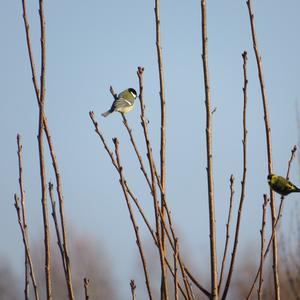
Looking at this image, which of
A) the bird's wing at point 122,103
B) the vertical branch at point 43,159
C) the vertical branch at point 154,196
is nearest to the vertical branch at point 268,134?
the vertical branch at point 154,196

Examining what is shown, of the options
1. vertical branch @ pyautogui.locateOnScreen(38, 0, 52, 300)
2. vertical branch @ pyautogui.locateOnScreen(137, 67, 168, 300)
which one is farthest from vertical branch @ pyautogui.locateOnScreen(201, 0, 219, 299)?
vertical branch @ pyautogui.locateOnScreen(38, 0, 52, 300)

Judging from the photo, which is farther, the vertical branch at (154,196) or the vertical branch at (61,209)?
the vertical branch at (61,209)

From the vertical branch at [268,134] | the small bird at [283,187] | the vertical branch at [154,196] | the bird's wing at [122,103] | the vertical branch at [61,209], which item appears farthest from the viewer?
the bird's wing at [122,103]

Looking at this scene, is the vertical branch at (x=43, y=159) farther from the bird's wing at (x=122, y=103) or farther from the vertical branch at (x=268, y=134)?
the bird's wing at (x=122, y=103)

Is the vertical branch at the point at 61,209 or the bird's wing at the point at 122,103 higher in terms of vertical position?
the bird's wing at the point at 122,103

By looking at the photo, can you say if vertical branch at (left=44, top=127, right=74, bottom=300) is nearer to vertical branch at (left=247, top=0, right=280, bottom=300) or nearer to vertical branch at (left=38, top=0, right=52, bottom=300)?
vertical branch at (left=38, top=0, right=52, bottom=300)

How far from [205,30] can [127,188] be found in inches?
A: 45.2

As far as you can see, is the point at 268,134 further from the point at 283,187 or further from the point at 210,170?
the point at 283,187

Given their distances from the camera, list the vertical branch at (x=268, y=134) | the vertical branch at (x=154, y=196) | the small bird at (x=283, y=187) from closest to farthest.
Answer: the vertical branch at (x=154, y=196) < the vertical branch at (x=268, y=134) < the small bird at (x=283, y=187)

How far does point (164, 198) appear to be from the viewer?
338cm

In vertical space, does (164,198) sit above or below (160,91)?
below

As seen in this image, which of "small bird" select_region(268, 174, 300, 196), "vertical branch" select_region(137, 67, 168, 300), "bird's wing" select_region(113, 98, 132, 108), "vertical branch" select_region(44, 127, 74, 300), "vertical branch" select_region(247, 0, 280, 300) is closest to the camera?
"vertical branch" select_region(137, 67, 168, 300)

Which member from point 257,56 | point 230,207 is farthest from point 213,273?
point 257,56

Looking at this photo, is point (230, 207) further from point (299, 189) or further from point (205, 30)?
point (299, 189)
